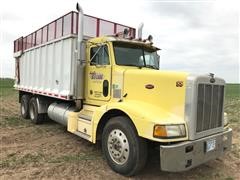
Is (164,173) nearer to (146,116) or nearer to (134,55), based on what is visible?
(146,116)

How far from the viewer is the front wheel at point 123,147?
5.00 meters

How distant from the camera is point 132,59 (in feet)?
21.6

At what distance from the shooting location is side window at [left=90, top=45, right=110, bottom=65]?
6.48 meters

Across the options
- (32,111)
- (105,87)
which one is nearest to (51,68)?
(32,111)

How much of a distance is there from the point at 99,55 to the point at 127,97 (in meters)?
1.40

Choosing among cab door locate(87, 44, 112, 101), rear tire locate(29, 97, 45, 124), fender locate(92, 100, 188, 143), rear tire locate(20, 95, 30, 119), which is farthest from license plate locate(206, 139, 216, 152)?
rear tire locate(20, 95, 30, 119)

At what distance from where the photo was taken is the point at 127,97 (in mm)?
5973

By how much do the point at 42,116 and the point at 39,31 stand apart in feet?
10.0

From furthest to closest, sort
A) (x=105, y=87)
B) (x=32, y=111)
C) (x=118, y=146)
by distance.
→ (x=32, y=111) → (x=105, y=87) → (x=118, y=146)

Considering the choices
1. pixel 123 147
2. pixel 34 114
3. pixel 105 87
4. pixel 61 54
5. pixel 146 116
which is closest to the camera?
pixel 146 116

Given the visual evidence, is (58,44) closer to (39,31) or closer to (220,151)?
(39,31)

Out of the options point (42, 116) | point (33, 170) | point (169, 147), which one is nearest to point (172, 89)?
point (169, 147)

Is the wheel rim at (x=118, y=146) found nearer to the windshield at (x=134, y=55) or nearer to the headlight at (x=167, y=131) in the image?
the headlight at (x=167, y=131)

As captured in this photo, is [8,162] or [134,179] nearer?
[134,179]
